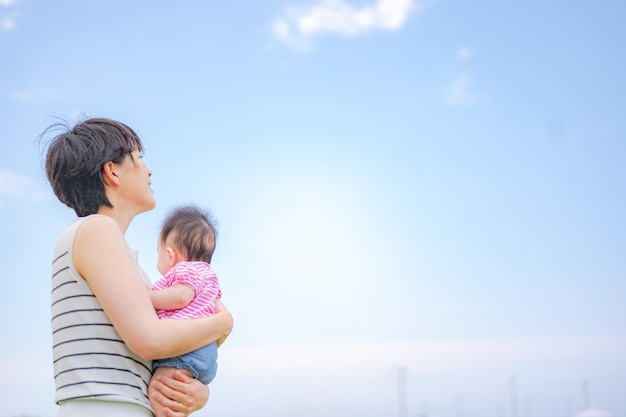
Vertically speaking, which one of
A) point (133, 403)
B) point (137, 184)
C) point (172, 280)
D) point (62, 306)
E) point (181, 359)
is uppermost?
point (137, 184)

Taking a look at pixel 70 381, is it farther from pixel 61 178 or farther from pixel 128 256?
pixel 61 178

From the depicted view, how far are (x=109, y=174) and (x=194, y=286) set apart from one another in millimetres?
580

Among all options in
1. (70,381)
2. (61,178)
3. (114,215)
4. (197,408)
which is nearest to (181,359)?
(197,408)

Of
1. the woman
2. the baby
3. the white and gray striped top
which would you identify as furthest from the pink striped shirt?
the white and gray striped top

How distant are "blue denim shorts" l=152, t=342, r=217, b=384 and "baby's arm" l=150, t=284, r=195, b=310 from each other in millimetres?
224

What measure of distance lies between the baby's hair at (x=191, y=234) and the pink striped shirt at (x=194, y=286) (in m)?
0.20

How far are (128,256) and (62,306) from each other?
1.11ft

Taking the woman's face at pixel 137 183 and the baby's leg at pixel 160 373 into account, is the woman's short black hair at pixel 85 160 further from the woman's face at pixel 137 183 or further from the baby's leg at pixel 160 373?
the baby's leg at pixel 160 373

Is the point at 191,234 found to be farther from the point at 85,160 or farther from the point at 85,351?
the point at 85,351

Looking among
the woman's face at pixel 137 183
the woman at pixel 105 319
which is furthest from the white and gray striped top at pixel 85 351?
the woman's face at pixel 137 183

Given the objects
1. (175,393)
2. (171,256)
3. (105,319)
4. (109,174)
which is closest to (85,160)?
(109,174)

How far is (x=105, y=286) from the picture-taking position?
253cm

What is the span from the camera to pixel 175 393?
2.63 m

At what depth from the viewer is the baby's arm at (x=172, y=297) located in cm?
287
